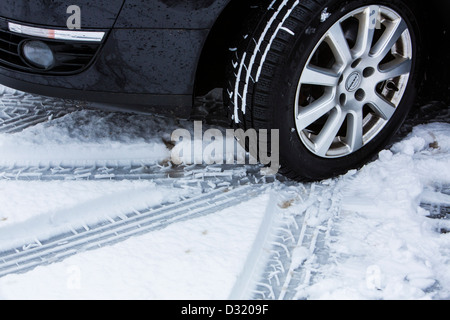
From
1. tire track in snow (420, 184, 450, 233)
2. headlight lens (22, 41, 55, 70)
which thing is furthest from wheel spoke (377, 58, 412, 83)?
headlight lens (22, 41, 55, 70)

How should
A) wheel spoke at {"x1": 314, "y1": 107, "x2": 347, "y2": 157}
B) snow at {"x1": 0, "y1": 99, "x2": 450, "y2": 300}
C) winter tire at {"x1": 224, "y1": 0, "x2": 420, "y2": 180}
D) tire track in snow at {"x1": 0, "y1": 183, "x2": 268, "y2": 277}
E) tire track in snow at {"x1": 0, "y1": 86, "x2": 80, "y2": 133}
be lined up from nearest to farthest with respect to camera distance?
snow at {"x1": 0, "y1": 99, "x2": 450, "y2": 300} → tire track in snow at {"x1": 0, "y1": 183, "x2": 268, "y2": 277} → winter tire at {"x1": 224, "y1": 0, "x2": 420, "y2": 180} → wheel spoke at {"x1": 314, "y1": 107, "x2": 347, "y2": 157} → tire track in snow at {"x1": 0, "y1": 86, "x2": 80, "y2": 133}

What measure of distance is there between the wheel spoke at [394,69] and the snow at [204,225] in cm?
36

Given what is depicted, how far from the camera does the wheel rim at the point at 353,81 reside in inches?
95.2

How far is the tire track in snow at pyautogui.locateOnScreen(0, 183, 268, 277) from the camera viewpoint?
6.98 feet

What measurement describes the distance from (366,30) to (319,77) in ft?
0.97

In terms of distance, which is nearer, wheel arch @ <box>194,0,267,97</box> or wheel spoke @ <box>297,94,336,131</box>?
wheel arch @ <box>194,0,267,97</box>

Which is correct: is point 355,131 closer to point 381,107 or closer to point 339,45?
point 381,107

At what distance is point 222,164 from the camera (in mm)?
2730

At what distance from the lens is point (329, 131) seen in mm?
2523

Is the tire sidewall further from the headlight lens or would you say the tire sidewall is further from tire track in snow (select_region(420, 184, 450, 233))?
the headlight lens

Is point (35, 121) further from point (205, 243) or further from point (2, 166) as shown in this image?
point (205, 243)

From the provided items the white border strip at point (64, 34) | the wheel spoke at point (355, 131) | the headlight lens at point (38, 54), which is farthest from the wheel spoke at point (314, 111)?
the headlight lens at point (38, 54)

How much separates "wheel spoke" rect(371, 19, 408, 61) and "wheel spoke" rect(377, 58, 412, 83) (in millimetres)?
76
